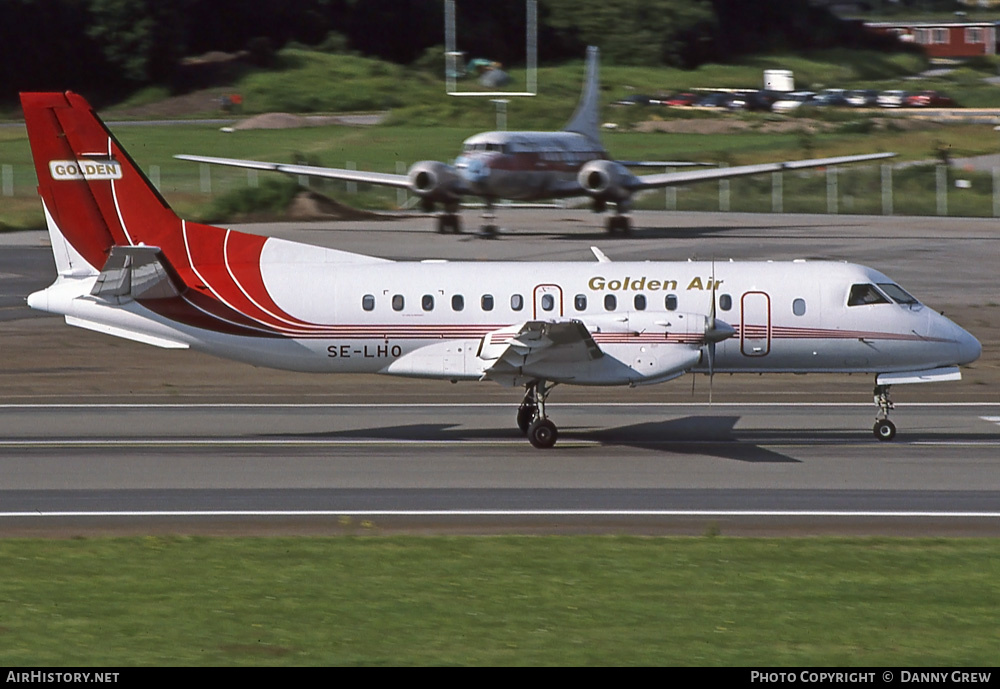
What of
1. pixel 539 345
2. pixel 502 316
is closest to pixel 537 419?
pixel 539 345

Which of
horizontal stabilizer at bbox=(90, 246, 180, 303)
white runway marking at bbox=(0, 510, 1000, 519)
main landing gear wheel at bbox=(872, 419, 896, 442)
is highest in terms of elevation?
horizontal stabilizer at bbox=(90, 246, 180, 303)

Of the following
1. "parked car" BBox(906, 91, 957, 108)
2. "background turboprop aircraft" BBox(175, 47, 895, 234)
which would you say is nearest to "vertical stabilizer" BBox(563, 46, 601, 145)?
"background turboprop aircraft" BBox(175, 47, 895, 234)

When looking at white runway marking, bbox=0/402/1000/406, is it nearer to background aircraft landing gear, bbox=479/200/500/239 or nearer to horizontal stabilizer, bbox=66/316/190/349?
horizontal stabilizer, bbox=66/316/190/349

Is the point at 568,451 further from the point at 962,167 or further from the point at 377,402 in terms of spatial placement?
the point at 962,167

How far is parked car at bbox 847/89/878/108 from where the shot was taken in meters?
102

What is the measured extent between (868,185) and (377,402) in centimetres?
4795

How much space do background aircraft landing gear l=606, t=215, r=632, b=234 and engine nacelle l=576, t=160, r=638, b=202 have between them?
91cm

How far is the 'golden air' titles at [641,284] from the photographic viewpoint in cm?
2327

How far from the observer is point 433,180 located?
52.8 metres

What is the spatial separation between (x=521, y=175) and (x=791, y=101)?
181 feet

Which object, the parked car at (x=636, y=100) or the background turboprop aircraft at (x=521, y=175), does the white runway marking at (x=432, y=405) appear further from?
the parked car at (x=636, y=100)

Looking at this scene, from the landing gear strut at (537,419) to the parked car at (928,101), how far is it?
8469cm

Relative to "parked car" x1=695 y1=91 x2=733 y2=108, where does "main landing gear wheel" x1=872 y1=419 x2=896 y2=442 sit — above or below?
above

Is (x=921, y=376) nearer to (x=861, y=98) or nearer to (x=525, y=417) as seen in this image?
(x=525, y=417)
